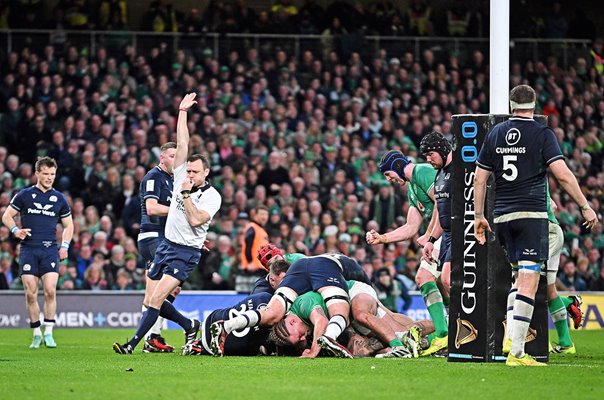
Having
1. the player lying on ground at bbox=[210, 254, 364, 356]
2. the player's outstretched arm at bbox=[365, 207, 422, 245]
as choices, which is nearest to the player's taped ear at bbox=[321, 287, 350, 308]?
the player lying on ground at bbox=[210, 254, 364, 356]

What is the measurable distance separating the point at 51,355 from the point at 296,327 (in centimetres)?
309

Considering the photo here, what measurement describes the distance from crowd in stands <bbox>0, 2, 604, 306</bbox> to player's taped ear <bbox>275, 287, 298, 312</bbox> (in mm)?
10074

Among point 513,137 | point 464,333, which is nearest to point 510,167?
point 513,137

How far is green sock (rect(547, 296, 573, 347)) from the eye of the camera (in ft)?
47.5

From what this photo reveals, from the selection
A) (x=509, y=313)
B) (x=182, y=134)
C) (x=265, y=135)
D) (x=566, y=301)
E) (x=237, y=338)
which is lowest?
(x=237, y=338)

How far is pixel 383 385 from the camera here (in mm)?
9562

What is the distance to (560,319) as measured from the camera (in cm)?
1462

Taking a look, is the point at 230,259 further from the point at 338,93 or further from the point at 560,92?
the point at 560,92

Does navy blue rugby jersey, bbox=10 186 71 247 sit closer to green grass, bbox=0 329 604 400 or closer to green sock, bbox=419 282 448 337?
green grass, bbox=0 329 604 400

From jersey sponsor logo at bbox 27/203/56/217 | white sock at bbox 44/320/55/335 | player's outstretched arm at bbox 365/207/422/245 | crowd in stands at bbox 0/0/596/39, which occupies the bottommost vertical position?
white sock at bbox 44/320/55/335

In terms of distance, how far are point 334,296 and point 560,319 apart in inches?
121

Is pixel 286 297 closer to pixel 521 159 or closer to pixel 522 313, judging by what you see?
pixel 522 313

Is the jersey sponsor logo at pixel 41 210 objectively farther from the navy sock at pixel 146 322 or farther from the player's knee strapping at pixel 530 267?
the player's knee strapping at pixel 530 267

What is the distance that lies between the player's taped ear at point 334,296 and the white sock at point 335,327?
0.30 meters
